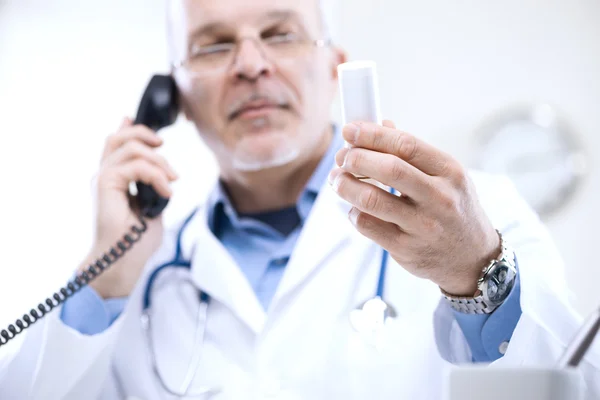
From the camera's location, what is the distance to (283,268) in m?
1.23

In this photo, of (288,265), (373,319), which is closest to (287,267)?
(288,265)

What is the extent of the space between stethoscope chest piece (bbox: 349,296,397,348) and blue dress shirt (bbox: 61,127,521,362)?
0.14 metres

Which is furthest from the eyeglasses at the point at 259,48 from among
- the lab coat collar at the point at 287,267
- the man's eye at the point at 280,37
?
the lab coat collar at the point at 287,267

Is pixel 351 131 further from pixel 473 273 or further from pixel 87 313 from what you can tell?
pixel 87 313

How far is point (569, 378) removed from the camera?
1.42 feet

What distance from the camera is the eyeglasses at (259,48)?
3.96ft

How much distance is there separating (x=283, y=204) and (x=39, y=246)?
0.64 meters

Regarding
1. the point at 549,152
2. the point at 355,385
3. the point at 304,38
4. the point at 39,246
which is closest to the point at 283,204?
the point at 304,38

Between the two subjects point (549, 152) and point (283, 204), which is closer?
point (283, 204)

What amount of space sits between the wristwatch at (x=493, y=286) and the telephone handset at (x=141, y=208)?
60 cm

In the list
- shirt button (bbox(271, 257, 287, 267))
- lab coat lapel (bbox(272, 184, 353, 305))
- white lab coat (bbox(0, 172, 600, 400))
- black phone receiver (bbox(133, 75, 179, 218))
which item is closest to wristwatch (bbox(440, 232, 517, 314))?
white lab coat (bbox(0, 172, 600, 400))

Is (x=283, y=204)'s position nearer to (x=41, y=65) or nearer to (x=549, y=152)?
(x=41, y=65)

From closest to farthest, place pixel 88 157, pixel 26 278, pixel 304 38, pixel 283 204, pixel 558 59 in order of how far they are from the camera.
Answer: pixel 304 38 → pixel 283 204 → pixel 26 278 → pixel 88 157 → pixel 558 59

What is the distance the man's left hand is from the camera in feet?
2.10
